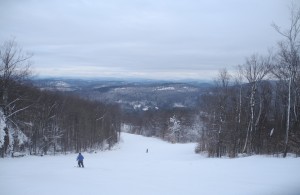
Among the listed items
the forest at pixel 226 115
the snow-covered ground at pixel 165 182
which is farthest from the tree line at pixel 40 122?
the snow-covered ground at pixel 165 182

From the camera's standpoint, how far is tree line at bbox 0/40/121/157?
27734mm

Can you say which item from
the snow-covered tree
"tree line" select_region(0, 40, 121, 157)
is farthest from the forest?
the snow-covered tree

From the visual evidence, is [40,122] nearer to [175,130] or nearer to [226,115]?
[226,115]

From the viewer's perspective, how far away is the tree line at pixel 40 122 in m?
27.7

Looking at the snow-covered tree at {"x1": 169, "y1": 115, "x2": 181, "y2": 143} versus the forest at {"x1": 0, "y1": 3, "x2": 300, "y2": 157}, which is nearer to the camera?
the forest at {"x1": 0, "y1": 3, "x2": 300, "y2": 157}

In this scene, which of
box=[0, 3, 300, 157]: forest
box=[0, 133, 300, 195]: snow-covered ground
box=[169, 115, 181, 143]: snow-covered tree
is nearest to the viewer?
box=[0, 133, 300, 195]: snow-covered ground

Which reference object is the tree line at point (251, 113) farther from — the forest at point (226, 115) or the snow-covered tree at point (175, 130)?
the snow-covered tree at point (175, 130)

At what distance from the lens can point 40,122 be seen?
126 ft

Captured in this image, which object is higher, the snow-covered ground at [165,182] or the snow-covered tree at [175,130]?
the snow-covered ground at [165,182]

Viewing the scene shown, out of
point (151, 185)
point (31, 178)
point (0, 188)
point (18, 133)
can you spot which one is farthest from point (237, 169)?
point (18, 133)

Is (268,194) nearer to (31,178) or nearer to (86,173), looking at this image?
(86,173)

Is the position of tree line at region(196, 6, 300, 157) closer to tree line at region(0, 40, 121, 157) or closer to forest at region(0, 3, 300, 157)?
forest at region(0, 3, 300, 157)

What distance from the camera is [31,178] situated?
1638 centimetres

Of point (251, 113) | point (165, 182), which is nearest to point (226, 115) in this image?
point (251, 113)
